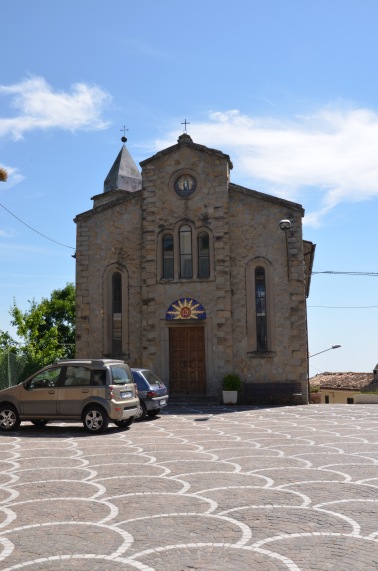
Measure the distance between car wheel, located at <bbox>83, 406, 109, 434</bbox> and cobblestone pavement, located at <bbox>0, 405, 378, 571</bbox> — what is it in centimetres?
45

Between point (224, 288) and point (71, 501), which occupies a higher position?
point (224, 288)

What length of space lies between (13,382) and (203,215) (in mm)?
10648

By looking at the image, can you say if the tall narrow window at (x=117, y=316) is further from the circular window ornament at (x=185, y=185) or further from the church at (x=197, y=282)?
the circular window ornament at (x=185, y=185)

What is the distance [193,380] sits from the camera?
23922 millimetres

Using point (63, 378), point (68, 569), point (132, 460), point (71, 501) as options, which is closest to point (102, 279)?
point (63, 378)

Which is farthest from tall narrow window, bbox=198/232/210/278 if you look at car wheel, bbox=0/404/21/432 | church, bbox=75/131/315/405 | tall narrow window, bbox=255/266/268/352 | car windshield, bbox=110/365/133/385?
car wheel, bbox=0/404/21/432

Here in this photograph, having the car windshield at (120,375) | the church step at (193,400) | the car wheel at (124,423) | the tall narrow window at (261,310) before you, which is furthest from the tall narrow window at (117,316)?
the car windshield at (120,375)

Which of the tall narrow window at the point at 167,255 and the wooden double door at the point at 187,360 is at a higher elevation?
the tall narrow window at the point at 167,255

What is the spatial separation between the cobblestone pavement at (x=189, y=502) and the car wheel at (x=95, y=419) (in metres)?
0.45

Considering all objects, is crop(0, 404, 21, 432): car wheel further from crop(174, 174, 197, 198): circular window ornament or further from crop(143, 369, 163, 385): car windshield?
crop(174, 174, 197, 198): circular window ornament

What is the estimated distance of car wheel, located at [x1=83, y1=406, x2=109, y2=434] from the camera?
557 inches

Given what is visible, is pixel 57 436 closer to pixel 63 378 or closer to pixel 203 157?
pixel 63 378

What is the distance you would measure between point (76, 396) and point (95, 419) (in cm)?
70

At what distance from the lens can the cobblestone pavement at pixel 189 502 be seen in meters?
5.27
